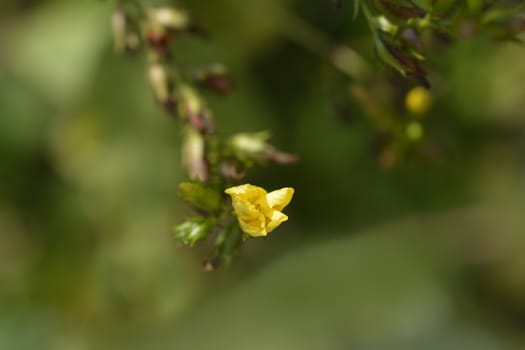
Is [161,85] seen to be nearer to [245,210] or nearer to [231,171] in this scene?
[231,171]

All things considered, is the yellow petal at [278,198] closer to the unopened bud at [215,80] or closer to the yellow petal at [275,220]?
the yellow petal at [275,220]

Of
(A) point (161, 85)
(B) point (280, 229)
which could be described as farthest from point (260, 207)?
(B) point (280, 229)

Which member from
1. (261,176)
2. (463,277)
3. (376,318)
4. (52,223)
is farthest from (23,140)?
(463,277)

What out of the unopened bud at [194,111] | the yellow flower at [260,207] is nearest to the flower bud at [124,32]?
the unopened bud at [194,111]

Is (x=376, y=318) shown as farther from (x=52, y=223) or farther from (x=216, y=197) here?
(x=216, y=197)

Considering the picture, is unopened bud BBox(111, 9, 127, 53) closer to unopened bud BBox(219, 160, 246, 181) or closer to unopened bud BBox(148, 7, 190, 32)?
unopened bud BBox(148, 7, 190, 32)

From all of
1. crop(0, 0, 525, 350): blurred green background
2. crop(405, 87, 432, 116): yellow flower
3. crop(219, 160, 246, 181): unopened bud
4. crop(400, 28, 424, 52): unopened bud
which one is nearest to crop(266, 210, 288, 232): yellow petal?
crop(219, 160, 246, 181): unopened bud
